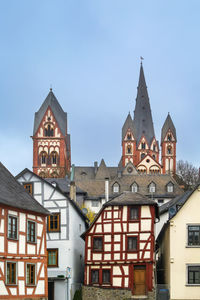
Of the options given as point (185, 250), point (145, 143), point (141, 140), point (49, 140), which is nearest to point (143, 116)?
point (141, 140)

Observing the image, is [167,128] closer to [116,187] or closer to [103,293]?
[116,187]

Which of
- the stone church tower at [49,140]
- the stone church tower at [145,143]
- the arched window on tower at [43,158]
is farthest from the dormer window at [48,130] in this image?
the stone church tower at [145,143]

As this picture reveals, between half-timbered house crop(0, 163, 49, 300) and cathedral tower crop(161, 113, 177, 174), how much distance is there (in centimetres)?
13836

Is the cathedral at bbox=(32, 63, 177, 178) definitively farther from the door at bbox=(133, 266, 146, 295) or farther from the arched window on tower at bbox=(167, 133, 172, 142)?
the door at bbox=(133, 266, 146, 295)

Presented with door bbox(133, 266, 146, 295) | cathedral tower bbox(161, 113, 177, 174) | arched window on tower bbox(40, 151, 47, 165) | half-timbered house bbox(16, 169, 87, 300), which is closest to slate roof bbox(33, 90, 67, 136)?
arched window on tower bbox(40, 151, 47, 165)

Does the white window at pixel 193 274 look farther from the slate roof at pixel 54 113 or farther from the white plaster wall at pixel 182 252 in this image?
the slate roof at pixel 54 113

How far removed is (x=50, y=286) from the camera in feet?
151

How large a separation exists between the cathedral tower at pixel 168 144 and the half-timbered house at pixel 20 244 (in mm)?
138365

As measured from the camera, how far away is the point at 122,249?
4509cm

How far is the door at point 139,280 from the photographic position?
43.6 m

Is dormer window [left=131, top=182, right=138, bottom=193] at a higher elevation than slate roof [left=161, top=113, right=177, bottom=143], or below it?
below

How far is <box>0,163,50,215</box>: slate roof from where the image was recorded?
34994 mm

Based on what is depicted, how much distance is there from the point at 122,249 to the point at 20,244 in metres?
11.3

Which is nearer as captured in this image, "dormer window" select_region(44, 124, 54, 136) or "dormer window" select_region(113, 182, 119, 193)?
"dormer window" select_region(113, 182, 119, 193)
